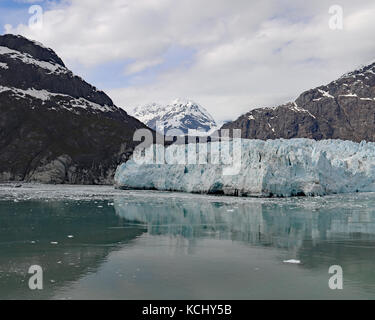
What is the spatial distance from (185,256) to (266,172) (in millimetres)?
30897

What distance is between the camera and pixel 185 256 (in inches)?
542

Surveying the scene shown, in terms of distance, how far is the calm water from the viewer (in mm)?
9789

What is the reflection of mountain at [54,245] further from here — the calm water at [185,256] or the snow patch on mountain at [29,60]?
the snow patch on mountain at [29,60]

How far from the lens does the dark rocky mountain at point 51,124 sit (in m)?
107

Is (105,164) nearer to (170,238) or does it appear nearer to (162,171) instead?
(162,171)

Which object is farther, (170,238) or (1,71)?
(1,71)

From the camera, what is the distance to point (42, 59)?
163m

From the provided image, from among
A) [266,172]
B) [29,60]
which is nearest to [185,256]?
[266,172]

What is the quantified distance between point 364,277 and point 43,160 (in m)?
106

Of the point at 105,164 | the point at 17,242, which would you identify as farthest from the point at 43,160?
the point at 17,242

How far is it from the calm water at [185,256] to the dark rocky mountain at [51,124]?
85112 millimetres

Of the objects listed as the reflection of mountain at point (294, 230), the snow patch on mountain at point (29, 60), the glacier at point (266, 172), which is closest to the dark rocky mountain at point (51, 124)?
the snow patch on mountain at point (29, 60)

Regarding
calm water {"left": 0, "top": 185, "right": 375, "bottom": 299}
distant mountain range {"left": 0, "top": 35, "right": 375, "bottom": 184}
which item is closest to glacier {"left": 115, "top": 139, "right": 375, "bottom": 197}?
calm water {"left": 0, "top": 185, "right": 375, "bottom": 299}
